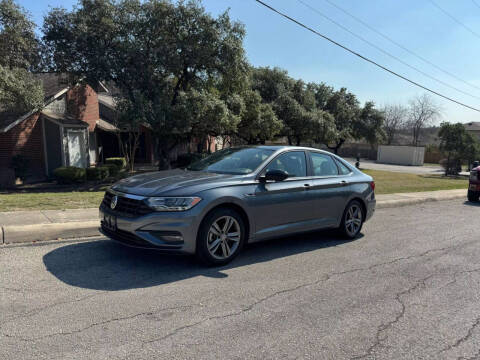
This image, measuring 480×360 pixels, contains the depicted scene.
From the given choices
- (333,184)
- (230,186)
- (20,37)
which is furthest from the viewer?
(20,37)

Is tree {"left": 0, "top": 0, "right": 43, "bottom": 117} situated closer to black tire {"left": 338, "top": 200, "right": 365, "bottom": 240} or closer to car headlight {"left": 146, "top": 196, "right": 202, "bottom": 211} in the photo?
car headlight {"left": 146, "top": 196, "right": 202, "bottom": 211}

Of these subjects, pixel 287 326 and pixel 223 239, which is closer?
pixel 287 326

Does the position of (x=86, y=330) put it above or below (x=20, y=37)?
below

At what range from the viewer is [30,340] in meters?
2.96

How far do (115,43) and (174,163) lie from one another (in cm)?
1063

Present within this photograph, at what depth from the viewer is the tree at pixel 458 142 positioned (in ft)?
89.5

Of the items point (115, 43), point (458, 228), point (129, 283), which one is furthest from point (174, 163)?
point (129, 283)

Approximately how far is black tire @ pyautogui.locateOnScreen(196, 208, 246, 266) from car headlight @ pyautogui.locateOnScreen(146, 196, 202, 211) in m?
0.29

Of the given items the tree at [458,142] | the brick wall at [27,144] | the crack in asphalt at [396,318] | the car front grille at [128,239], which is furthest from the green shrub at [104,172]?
the tree at [458,142]

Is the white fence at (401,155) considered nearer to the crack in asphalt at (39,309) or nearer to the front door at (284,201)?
the front door at (284,201)

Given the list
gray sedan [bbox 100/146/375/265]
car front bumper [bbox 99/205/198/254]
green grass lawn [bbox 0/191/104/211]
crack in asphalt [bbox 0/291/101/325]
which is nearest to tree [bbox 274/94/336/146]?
green grass lawn [bbox 0/191/104/211]

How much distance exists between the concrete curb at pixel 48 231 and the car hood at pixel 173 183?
155cm

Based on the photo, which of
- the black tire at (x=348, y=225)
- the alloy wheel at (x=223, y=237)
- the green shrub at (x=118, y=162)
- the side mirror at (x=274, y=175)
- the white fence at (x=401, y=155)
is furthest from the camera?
the white fence at (x=401, y=155)

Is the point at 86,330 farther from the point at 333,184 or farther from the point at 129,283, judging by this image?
the point at 333,184
